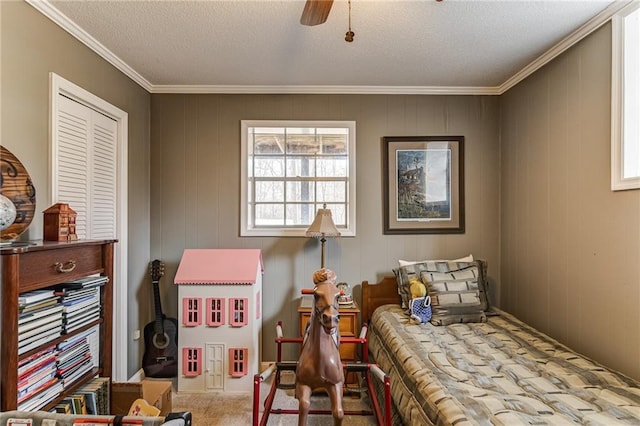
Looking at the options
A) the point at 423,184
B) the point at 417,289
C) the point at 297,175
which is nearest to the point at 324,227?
the point at 297,175

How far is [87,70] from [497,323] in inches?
140

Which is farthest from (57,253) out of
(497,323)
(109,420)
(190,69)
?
Result: (497,323)

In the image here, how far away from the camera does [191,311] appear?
2.90 meters

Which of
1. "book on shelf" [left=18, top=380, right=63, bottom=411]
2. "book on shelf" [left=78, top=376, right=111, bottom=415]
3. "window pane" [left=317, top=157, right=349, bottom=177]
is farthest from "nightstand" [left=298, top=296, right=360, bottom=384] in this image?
"book on shelf" [left=18, top=380, right=63, bottom=411]

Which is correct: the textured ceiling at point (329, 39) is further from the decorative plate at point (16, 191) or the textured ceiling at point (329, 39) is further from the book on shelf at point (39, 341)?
the book on shelf at point (39, 341)

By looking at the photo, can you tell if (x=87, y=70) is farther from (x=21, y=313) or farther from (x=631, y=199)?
(x=631, y=199)

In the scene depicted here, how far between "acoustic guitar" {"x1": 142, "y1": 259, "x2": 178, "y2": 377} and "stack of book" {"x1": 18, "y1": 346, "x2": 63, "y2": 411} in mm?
1571

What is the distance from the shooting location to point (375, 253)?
11.1 feet

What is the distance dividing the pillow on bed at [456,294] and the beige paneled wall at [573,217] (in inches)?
17.9

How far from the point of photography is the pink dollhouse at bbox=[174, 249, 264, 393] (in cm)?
288

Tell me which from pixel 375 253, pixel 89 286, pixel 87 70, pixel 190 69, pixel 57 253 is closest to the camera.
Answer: pixel 57 253

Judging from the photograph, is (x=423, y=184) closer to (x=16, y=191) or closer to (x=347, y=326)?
(x=347, y=326)

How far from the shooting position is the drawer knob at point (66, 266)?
1.58 metres

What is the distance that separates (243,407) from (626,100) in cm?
323
